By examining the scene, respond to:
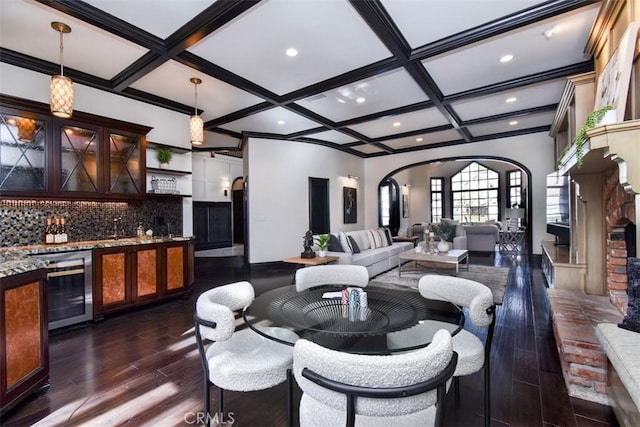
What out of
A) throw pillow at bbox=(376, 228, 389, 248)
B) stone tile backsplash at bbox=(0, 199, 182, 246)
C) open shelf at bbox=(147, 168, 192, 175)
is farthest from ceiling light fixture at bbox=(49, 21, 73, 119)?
throw pillow at bbox=(376, 228, 389, 248)

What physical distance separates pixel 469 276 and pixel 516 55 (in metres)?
3.50

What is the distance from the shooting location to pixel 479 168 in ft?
44.1

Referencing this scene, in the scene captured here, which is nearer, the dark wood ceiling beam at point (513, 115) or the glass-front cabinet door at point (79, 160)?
the glass-front cabinet door at point (79, 160)

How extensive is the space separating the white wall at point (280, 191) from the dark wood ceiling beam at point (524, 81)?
3461 mm

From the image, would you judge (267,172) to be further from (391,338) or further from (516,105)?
(391,338)

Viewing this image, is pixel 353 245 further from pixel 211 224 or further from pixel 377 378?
pixel 211 224

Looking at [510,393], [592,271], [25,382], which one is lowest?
[510,393]

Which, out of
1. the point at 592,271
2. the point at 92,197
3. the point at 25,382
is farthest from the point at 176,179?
the point at 592,271

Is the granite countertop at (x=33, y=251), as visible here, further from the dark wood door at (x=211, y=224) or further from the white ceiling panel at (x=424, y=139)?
the white ceiling panel at (x=424, y=139)

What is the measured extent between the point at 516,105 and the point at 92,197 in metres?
6.55

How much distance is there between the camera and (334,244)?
5.06 m

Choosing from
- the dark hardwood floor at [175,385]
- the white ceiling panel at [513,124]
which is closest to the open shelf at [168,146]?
the dark hardwood floor at [175,385]

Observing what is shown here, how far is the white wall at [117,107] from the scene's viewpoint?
10.1 ft

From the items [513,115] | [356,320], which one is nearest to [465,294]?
[356,320]
